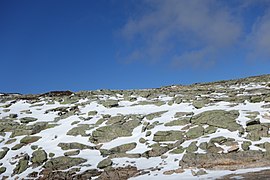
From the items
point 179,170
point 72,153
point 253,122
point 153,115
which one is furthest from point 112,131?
point 253,122

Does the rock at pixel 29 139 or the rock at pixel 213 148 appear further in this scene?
the rock at pixel 29 139

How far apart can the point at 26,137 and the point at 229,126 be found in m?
14.5

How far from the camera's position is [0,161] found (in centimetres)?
2083

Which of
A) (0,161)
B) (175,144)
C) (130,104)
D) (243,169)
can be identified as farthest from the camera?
(130,104)

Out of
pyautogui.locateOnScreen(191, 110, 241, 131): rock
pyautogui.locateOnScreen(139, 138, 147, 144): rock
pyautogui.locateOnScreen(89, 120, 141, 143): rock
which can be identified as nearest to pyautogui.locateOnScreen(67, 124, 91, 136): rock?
pyautogui.locateOnScreen(89, 120, 141, 143): rock

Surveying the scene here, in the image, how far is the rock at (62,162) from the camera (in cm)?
1899

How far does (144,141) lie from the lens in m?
20.7

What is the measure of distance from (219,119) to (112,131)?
7.54 meters

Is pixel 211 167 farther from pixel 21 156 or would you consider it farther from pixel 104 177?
pixel 21 156

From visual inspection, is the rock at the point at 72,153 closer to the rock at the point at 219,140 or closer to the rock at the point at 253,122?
the rock at the point at 219,140

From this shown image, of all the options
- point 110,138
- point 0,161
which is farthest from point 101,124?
point 0,161

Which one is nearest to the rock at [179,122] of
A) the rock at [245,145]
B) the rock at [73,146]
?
the rock at [245,145]

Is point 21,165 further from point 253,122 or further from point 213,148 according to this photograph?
point 253,122

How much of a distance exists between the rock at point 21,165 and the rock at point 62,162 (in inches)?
56.5
